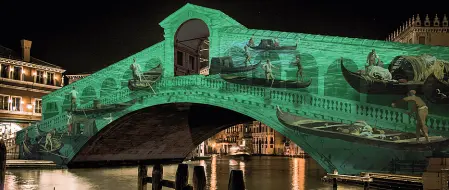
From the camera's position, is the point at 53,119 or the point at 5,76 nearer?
the point at 53,119

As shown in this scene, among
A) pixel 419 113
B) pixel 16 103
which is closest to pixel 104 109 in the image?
pixel 16 103

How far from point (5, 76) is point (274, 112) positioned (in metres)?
25.3

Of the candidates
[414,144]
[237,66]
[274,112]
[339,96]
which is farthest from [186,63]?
[414,144]

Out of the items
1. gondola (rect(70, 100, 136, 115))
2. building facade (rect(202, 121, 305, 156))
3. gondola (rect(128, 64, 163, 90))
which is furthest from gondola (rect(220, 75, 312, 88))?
building facade (rect(202, 121, 305, 156))

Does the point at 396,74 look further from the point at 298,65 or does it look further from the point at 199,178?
the point at 199,178

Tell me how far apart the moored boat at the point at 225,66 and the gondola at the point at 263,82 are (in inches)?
11.2

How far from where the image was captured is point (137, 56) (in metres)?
27.4

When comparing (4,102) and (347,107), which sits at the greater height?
(4,102)

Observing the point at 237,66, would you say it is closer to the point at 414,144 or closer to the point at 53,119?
the point at 414,144

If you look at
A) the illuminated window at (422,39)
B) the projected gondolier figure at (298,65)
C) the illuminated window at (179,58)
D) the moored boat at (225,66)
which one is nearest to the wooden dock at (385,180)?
the projected gondolier figure at (298,65)

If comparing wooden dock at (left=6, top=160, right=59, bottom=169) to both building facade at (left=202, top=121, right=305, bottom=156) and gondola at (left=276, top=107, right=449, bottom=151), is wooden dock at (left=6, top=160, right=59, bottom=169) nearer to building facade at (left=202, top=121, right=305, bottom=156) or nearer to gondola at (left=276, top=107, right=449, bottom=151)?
gondola at (left=276, top=107, right=449, bottom=151)

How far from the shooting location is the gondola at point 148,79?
26.2 m

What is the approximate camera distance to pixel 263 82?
22.5 metres

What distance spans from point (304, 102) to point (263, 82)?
7.20 feet
